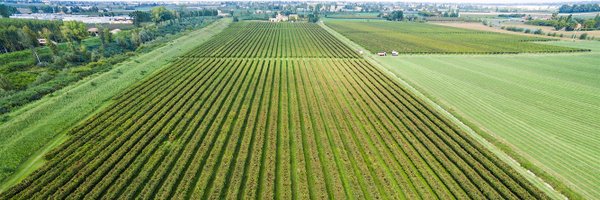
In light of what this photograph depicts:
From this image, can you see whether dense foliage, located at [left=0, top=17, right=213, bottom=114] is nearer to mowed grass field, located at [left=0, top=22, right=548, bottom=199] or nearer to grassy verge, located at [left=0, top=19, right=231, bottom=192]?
grassy verge, located at [left=0, top=19, right=231, bottom=192]

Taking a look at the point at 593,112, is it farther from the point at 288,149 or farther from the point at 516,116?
the point at 288,149

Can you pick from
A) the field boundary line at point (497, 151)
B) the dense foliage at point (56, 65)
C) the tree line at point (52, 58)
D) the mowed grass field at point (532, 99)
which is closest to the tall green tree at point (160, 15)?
the tree line at point (52, 58)

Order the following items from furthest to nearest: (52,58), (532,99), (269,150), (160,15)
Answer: (160,15) → (52,58) → (532,99) → (269,150)

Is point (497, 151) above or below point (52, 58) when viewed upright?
below

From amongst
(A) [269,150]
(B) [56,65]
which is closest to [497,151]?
(A) [269,150]

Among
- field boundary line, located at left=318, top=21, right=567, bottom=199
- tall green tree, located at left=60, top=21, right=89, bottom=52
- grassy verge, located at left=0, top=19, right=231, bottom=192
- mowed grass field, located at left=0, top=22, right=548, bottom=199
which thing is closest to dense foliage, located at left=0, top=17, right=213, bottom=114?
tall green tree, located at left=60, top=21, right=89, bottom=52

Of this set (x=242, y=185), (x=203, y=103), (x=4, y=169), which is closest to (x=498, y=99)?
(x=242, y=185)

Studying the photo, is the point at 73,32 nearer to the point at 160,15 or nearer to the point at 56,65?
the point at 56,65
